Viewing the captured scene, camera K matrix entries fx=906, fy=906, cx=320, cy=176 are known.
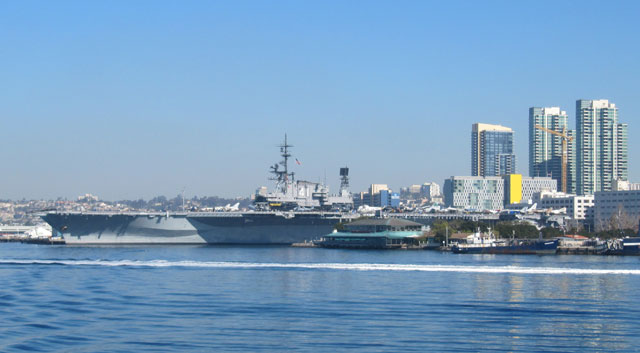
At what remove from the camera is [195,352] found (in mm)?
17688

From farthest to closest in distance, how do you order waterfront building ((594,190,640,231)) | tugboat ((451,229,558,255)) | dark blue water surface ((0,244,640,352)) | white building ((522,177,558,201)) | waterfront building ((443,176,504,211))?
white building ((522,177,558,201)), waterfront building ((443,176,504,211)), waterfront building ((594,190,640,231)), tugboat ((451,229,558,255)), dark blue water surface ((0,244,640,352))

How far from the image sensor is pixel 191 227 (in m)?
65.8

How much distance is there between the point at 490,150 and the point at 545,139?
16277 mm

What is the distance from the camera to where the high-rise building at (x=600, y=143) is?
492 feet

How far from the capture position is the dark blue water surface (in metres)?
18.7

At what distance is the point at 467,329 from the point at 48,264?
23705 mm

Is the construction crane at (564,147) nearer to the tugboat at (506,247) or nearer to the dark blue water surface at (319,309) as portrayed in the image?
the tugboat at (506,247)

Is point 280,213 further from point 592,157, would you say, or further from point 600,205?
point 592,157

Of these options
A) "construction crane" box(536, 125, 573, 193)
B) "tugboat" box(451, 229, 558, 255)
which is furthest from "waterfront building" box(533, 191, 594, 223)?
"tugboat" box(451, 229, 558, 255)

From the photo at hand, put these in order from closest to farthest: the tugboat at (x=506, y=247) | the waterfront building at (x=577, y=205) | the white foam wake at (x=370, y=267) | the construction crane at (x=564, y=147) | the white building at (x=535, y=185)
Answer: the white foam wake at (x=370, y=267)
the tugboat at (x=506, y=247)
the waterfront building at (x=577, y=205)
the white building at (x=535, y=185)
the construction crane at (x=564, y=147)

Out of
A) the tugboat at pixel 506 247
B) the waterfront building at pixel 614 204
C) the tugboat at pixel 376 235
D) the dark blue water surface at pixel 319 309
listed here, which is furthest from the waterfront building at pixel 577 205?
the dark blue water surface at pixel 319 309

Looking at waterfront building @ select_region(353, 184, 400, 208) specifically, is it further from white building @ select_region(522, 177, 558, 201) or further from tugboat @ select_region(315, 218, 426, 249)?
tugboat @ select_region(315, 218, 426, 249)

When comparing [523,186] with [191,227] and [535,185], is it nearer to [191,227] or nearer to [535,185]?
[535,185]

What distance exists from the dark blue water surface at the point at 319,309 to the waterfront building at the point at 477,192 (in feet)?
379
